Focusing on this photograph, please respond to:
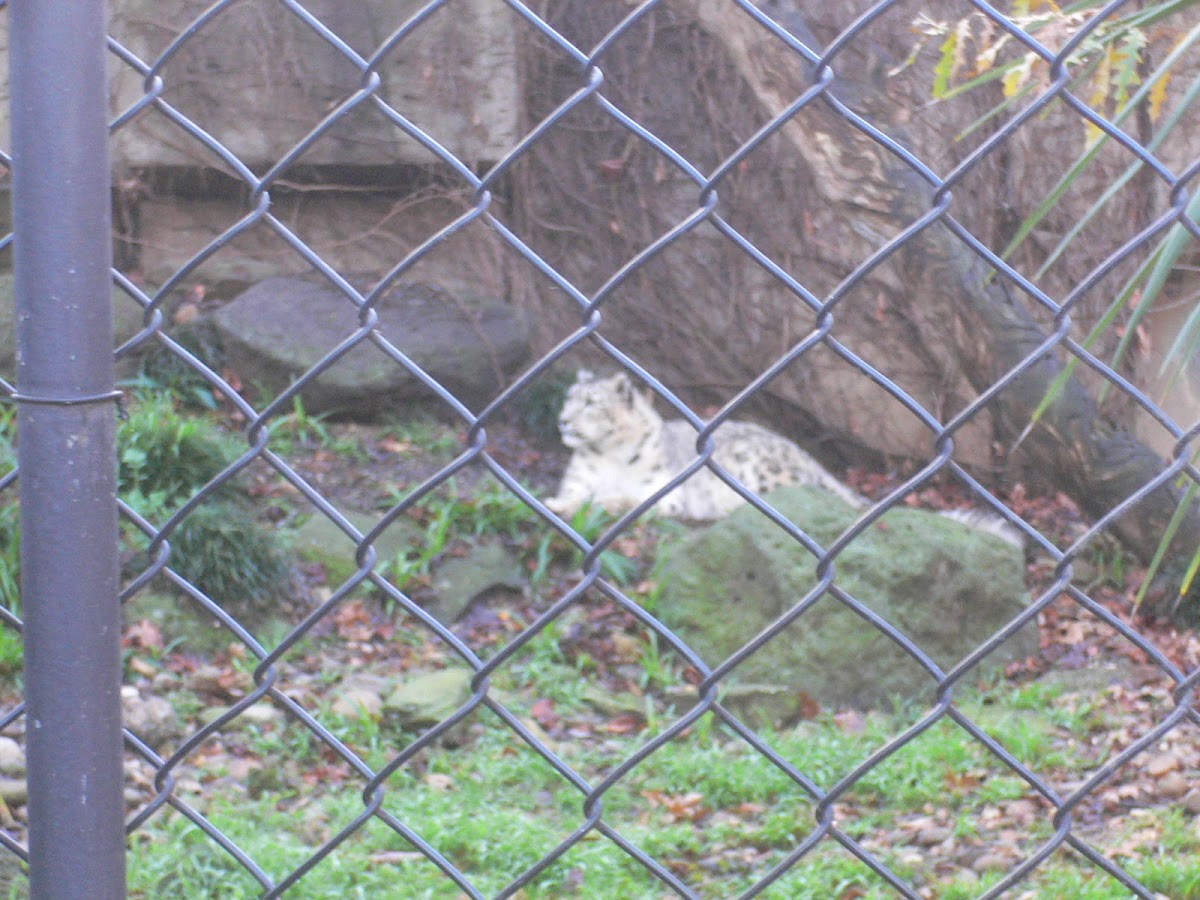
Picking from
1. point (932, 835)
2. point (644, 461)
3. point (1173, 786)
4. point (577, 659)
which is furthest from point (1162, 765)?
point (644, 461)

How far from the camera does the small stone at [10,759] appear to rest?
2828mm

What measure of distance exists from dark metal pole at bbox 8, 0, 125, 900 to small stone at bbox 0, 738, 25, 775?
2196 mm

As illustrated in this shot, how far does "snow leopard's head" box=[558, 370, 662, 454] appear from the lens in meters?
5.67

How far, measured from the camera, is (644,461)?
228 inches

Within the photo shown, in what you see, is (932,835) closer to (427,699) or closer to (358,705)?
(427,699)

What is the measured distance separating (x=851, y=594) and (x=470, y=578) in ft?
4.42

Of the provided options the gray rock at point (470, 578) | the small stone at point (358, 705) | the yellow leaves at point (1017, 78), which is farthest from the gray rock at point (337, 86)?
the yellow leaves at point (1017, 78)

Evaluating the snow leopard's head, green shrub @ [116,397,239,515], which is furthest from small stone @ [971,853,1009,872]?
the snow leopard's head

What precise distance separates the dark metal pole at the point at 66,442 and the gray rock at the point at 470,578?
3509mm

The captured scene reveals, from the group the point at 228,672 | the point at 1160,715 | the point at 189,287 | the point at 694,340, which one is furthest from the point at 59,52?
the point at 694,340

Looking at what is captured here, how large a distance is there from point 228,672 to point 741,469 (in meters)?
2.61

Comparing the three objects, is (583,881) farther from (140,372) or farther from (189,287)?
(189,287)

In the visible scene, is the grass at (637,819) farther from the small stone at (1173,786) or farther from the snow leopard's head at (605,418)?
the snow leopard's head at (605,418)

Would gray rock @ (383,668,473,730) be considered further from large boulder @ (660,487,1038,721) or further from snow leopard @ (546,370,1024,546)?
snow leopard @ (546,370,1024,546)
